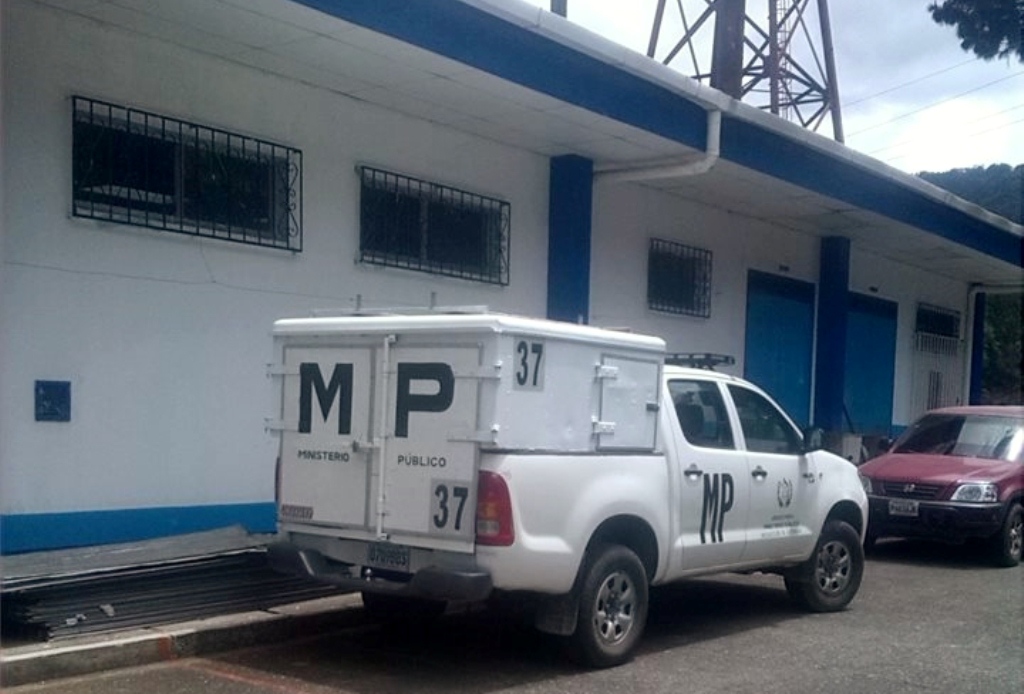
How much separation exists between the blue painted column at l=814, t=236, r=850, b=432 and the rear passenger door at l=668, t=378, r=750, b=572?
414 inches

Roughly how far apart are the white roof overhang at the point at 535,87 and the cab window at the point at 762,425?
3363 millimetres

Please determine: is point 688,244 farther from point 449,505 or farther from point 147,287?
point 449,505

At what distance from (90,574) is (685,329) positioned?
9.89 m

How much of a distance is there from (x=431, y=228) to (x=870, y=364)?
11.8 m

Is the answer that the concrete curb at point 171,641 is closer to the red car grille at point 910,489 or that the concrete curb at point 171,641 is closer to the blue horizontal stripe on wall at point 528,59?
the blue horizontal stripe on wall at point 528,59

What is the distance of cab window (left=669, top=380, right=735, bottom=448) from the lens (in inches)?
323

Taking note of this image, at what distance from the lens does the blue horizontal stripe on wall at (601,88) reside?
8.94 metres

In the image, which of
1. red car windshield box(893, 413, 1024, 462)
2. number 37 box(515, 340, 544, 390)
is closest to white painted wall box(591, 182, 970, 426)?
red car windshield box(893, 413, 1024, 462)

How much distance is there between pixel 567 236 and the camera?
12.9 m

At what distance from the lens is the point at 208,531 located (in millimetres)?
9086

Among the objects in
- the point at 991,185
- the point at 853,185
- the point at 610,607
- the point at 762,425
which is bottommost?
the point at 610,607

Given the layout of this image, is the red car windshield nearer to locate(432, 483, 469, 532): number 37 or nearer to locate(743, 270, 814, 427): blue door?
locate(743, 270, 814, 427): blue door

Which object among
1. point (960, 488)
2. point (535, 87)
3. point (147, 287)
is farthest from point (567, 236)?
point (147, 287)

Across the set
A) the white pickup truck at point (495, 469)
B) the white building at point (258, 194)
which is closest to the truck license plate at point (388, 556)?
the white pickup truck at point (495, 469)
